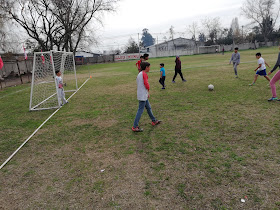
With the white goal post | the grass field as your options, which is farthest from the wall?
the grass field

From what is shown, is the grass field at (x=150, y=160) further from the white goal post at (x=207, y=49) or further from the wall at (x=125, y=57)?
the white goal post at (x=207, y=49)

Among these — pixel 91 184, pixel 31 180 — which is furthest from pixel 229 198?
pixel 31 180

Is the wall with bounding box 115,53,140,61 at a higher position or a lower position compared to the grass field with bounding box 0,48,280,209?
higher

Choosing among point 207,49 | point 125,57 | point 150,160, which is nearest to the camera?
point 150,160

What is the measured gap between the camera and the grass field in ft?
10.1

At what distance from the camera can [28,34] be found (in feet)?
110

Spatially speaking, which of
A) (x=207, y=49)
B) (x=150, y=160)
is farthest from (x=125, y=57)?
(x=150, y=160)

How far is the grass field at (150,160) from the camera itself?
10.1ft

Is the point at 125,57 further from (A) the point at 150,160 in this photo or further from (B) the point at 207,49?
(A) the point at 150,160

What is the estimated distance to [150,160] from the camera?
4094 mm

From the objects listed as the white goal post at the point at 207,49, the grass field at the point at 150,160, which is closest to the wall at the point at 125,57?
the white goal post at the point at 207,49

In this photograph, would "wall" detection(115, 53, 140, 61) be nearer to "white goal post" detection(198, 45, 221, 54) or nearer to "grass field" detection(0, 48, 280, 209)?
"white goal post" detection(198, 45, 221, 54)

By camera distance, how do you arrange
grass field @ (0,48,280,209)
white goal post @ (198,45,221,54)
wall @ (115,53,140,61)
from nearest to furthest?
grass field @ (0,48,280,209) → wall @ (115,53,140,61) → white goal post @ (198,45,221,54)

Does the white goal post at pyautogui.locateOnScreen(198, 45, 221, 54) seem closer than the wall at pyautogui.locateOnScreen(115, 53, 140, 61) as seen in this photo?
No
